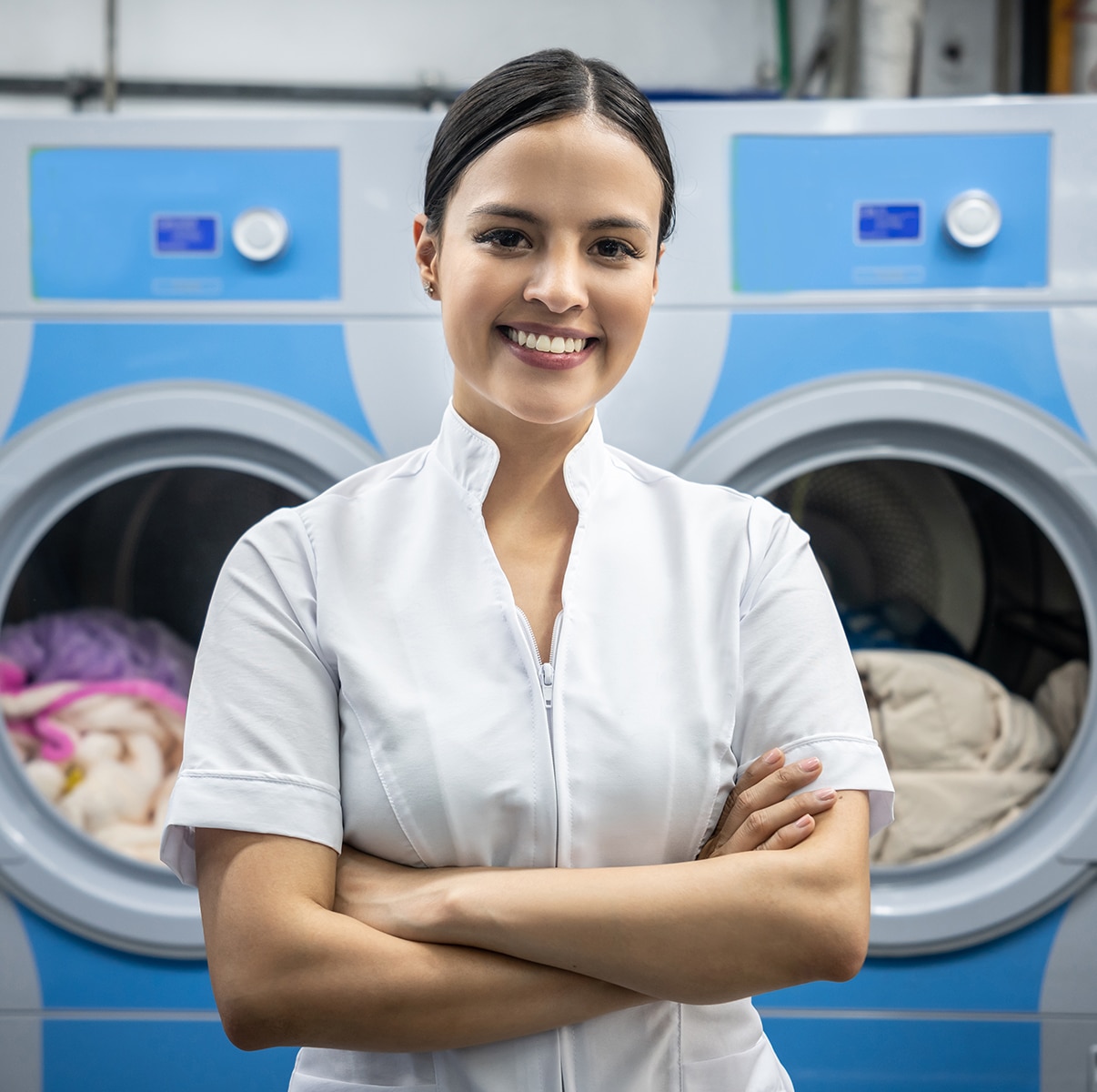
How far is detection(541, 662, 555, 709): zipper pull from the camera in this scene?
29.8 inches

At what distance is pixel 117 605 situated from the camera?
152cm

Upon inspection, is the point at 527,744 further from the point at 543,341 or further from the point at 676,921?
the point at 543,341

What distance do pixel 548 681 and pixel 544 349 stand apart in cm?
25

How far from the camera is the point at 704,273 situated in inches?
51.1

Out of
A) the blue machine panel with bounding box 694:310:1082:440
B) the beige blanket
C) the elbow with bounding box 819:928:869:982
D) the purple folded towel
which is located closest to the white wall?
the blue machine panel with bounding box 694:310:1082:440

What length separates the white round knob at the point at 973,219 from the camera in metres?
1.27

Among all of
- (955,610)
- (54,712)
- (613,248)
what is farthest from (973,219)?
(54,712)

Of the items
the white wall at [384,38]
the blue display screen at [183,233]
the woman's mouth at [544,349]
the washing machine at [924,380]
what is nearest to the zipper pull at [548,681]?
the woman's mouth at [544,349]

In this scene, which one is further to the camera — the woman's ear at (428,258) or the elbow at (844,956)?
the woman's ear at (428,258)

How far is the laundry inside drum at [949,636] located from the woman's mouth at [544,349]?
0.76 metres

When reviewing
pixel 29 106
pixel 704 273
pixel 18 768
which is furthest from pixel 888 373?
pixel 29 106

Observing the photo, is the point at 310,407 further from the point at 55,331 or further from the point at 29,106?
the point at 29,106

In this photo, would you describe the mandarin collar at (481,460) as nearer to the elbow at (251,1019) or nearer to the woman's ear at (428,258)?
the woman's ear at (428,258)

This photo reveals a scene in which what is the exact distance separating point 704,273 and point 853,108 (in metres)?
0.28
